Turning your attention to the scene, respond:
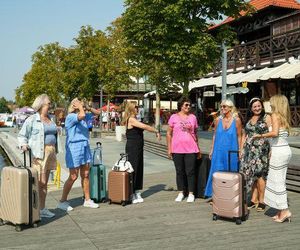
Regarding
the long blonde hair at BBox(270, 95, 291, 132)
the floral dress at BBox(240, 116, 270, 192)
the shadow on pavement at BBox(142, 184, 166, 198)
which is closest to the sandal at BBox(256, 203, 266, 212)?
the floral dress at BBox(240, 116, 270, 192)

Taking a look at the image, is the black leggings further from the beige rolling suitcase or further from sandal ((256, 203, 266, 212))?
the beige rolling suitcase

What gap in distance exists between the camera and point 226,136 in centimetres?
697

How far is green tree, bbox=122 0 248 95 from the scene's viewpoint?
51.5ft

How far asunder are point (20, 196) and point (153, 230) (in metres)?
1.76

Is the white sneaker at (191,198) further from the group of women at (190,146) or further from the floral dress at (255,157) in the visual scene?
the floral dress at (255,157)

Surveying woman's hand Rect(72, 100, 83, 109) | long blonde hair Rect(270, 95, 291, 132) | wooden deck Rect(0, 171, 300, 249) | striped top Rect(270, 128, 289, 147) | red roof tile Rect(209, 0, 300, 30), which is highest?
red roof tile Rect(209, 0, 300, 30)

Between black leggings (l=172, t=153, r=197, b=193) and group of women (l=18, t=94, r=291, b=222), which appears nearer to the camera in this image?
group of women (l=18, t=94, r=291, b=222)

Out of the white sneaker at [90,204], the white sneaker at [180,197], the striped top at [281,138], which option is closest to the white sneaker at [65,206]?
the white sneaker at [90,204]

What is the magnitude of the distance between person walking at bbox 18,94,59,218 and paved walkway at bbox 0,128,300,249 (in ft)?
2.32

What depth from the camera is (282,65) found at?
21.8m

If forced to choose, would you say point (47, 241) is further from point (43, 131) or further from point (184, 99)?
point (184, 99)

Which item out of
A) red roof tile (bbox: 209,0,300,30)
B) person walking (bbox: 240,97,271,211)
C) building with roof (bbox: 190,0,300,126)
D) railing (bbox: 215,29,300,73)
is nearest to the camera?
person walking (bbox: 240,97,271,211)

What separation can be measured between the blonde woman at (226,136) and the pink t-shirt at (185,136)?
0.45 metres

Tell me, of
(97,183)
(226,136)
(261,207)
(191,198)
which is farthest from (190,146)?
(97,183)
